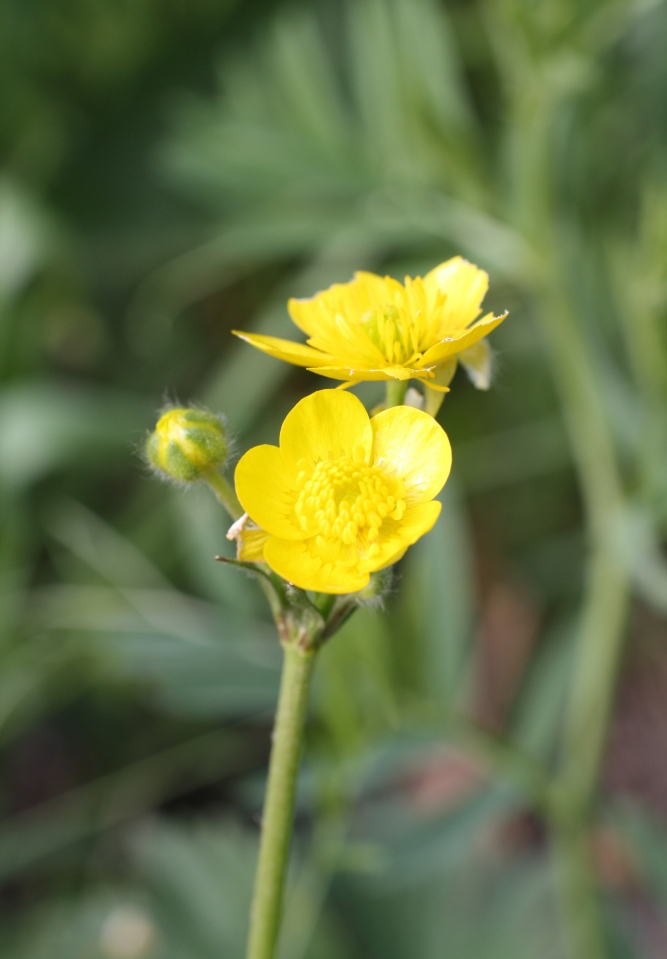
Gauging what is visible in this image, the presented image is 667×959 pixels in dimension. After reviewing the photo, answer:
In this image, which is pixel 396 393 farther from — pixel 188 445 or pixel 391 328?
pixel 188 445

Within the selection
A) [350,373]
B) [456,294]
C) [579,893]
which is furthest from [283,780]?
[579,893]

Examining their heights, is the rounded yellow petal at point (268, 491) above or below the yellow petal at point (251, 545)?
above

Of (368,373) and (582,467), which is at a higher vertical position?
(582,467)

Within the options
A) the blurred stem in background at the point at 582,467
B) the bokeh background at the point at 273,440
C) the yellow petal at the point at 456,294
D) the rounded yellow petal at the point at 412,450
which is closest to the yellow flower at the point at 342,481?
the rounded yellow petal at the point at 412,450

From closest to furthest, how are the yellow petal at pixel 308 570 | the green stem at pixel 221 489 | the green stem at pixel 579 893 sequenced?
the yellow petal at pixel 308 570, the green stem at pixel 221 489, the green stem at pixel 579 893

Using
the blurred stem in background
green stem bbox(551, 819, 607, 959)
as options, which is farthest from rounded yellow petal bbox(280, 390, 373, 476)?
green stem bbox(551, 819, 607, 959)

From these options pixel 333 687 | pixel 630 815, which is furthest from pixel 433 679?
pixel 630 815

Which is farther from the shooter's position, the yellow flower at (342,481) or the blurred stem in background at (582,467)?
the blurred stem in background at (582,467)

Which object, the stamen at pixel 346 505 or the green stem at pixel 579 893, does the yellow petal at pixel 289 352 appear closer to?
the stamen at pixel 346 505
